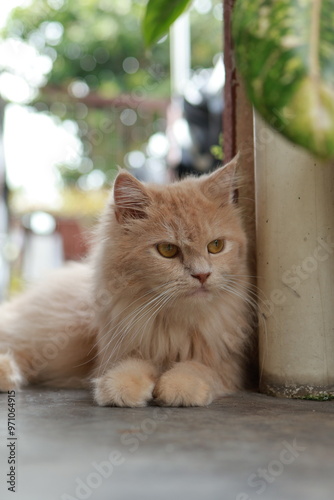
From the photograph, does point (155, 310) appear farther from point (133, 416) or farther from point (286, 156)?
point (286, 156)

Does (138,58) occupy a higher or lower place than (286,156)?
higher

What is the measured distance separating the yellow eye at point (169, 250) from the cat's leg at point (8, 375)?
2.04ft

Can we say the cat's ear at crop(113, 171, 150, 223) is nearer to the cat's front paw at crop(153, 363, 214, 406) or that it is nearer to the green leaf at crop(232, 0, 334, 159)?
the cat's front paw at crop(153, 363, 214, 406)

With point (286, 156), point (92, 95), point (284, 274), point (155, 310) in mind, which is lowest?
point (155, 310)

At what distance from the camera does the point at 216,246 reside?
65.7 inches

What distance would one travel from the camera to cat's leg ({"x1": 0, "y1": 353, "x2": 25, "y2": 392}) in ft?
5.62

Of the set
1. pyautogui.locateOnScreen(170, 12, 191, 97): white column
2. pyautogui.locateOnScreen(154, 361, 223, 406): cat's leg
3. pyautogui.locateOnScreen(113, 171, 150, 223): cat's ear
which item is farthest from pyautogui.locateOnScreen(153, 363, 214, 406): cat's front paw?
pyautogui.locateOnScreen(170, 12, 191, 97): white column

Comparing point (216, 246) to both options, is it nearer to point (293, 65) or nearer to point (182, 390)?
point (182, 390)

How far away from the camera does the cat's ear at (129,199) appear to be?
1693 mm

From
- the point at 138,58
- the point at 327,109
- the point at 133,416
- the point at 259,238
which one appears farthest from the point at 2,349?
the point at 138,58

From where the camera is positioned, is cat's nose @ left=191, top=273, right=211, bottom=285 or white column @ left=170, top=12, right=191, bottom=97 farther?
white column @ left=170, top=12, right=191, bottom=97

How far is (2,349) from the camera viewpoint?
203 centimetres

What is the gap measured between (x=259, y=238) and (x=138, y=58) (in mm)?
10153

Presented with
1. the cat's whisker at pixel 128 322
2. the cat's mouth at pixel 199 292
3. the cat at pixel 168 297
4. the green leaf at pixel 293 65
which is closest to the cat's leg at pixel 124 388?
the cat at pixel 168 297
